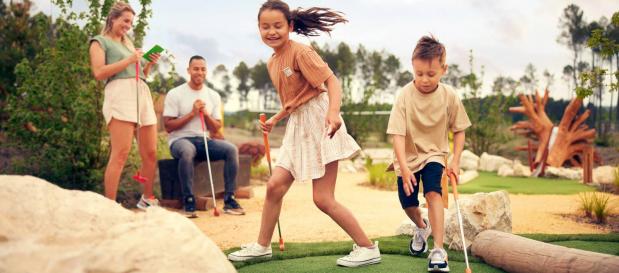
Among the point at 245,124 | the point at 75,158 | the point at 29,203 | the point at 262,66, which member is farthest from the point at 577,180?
the point at 262,66

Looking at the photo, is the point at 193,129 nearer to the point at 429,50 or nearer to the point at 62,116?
the point at 62,116

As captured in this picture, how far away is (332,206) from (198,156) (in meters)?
3.40

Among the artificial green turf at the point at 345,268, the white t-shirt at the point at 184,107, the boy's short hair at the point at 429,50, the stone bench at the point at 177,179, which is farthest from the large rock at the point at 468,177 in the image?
the boy's short hair at the point at 429,50

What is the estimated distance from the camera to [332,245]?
14.6ft

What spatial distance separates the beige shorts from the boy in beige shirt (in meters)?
2.36

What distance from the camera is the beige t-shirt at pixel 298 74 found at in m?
3.70

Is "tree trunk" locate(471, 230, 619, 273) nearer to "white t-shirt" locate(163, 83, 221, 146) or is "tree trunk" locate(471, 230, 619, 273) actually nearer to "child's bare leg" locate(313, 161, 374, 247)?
"child's bare leg" locate(313, 161, 374, 247)

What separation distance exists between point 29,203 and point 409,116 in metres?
2.49

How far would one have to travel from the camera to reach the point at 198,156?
6.74 meters

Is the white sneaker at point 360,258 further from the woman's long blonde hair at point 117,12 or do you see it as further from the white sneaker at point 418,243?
the woman's long blonde hair at point 117,12

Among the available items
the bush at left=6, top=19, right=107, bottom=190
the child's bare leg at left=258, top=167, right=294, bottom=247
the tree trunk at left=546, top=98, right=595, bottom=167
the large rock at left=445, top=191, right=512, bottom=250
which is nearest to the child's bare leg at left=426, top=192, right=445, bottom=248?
the large rock at left=445, top=191, right=512, bottom=250

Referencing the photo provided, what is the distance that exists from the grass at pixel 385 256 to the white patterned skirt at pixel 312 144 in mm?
578

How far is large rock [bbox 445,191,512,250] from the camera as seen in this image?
4426 mm

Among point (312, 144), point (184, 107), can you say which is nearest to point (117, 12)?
point (184, 107)
